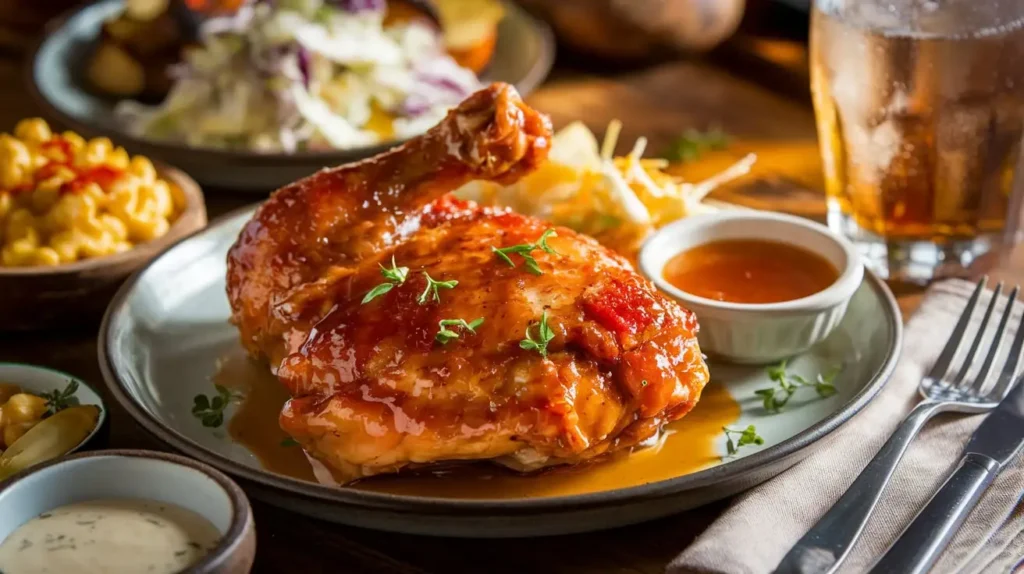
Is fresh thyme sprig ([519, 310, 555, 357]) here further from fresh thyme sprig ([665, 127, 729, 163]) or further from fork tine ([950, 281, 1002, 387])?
fresh thyme sprig ([665, 127, 729, 163])

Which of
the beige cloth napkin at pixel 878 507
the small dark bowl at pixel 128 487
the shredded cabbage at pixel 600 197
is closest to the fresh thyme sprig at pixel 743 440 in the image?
the beige cloth napkin at pixel 878 507

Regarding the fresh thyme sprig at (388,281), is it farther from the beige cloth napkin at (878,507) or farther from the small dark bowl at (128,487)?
the beige cloth napkin at (878,507)

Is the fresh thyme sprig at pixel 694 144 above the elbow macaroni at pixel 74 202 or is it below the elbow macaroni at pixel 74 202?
below

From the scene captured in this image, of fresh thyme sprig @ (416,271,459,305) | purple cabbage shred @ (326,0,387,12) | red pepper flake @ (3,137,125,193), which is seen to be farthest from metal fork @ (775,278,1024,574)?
purple cabbage shred @ (326,0,387,12)

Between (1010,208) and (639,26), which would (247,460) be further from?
(639,26)

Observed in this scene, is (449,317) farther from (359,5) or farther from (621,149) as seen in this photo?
(359,5)

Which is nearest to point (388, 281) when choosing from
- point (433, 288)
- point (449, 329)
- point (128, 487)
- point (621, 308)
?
point (433, 288)
